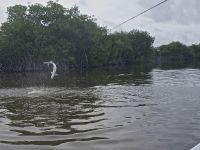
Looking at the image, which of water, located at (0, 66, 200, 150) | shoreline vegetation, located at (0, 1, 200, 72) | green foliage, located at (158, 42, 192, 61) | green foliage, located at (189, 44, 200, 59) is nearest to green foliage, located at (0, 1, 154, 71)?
shoreline vegetation, located at (0, 1, 200, 72)

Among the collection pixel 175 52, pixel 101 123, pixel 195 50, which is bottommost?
pixel 101 123

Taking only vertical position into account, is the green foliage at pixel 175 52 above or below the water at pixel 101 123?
above

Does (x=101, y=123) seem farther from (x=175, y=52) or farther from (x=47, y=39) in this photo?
(x=175, y=52)

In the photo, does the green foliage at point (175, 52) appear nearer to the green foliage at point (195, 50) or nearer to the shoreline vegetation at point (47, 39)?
the green foliage at point (195, 50)

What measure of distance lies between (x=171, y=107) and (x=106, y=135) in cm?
661

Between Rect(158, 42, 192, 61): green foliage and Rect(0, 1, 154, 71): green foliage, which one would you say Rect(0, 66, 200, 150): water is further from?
Rect(158, 42, 192, 61): green foliage

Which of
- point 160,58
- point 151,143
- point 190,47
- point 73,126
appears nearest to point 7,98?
point 73,126

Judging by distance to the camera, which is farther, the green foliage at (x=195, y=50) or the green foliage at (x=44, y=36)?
the green foliage at (x=195, y=50)

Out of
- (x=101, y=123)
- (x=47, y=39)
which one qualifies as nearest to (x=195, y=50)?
(x=47, y=39)

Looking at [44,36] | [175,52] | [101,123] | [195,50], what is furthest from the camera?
[195,50]

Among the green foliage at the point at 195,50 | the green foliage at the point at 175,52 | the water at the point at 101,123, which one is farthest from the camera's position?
the green foliage at the point at 195,50

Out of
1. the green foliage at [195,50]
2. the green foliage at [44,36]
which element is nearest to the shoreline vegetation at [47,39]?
the green foliage at [44,36]

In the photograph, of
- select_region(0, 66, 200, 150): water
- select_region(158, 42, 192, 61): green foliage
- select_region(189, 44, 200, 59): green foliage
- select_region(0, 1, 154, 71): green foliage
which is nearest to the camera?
select_region(0, 66, 200, 150): water

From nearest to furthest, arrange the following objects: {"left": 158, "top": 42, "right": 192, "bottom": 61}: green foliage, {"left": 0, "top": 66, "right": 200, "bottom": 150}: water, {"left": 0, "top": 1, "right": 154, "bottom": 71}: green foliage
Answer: {"left": 0, "top": 66, "right": 200, "bottom": 150}: water → {"left": 0, "top": 1, "right": 154, "bottom": 71}: green foliage → {"left": 158, "top": 42, "right": 192, "bottom": 61}: green foliage
